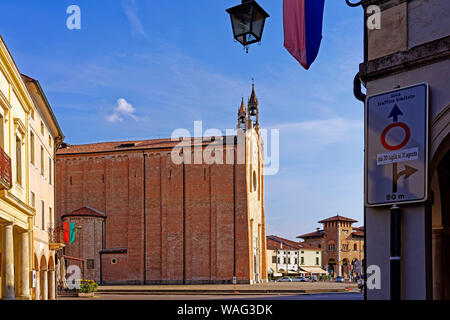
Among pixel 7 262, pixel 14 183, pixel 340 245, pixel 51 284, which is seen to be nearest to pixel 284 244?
pixel 340 245

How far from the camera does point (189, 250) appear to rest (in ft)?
183

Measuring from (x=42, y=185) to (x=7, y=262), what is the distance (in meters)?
8.24

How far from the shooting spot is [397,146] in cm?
698

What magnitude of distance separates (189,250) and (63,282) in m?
19.6

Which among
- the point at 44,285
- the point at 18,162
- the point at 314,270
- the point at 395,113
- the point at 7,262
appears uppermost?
the point at 18,162

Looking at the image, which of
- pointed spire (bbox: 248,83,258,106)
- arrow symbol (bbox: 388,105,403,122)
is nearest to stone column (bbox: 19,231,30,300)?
arrow symbol (bbox: 388,105,403,122)

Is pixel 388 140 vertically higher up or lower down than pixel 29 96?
lower down

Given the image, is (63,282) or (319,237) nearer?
(63,282)

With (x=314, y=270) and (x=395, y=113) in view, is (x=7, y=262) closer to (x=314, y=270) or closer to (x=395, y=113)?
(x=395, y=113)

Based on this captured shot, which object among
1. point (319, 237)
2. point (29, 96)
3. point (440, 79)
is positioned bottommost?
point (319, 237)

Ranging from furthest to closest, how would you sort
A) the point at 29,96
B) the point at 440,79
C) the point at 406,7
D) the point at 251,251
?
the point at 251,251
the point at 29,96
the point at 406,7
the point at 440,79
